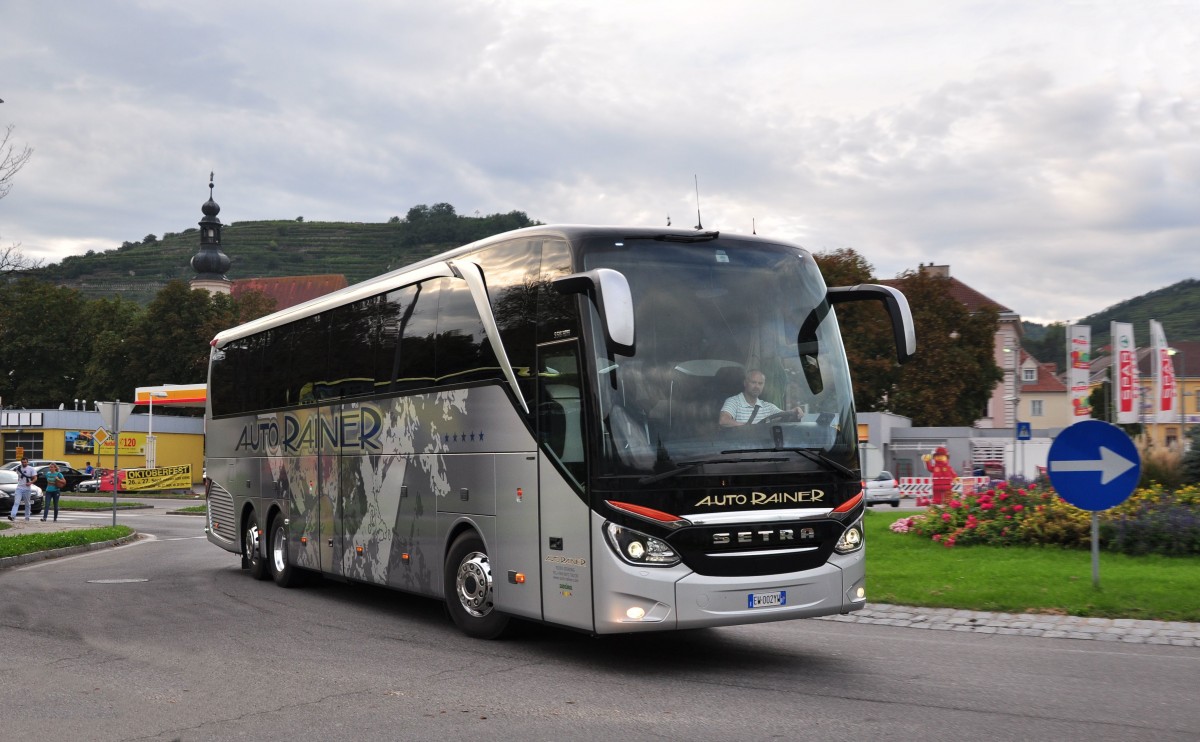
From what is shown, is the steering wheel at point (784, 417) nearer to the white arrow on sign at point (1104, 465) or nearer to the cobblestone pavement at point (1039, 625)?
the cobblestone pavement at point (1039, 625)

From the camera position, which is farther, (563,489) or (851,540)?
(851,540)

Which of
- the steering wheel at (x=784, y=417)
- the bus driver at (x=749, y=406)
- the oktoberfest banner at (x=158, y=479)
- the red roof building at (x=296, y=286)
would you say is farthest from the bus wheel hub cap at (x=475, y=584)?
the red roof building at (x=296, y=286)

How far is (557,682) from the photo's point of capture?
8844 mm

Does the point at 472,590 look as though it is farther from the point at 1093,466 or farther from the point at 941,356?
the point at 941,356

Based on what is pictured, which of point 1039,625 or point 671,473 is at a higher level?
point 671,473

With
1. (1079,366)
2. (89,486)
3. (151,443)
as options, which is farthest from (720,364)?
(151,443)

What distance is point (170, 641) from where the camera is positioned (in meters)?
11.1

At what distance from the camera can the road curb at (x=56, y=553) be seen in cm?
2119

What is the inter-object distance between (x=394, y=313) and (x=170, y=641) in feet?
12.8

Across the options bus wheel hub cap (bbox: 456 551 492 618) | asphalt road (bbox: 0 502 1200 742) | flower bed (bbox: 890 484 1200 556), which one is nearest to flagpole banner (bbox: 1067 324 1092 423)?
flower bed (bbox: 890 484 1200 556)

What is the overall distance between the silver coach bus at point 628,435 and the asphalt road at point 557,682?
537 millimetres

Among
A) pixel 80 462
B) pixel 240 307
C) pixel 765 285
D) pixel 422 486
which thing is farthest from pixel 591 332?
pixel 240 307

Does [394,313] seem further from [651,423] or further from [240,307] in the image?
[240,307]

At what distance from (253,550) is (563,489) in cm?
952
